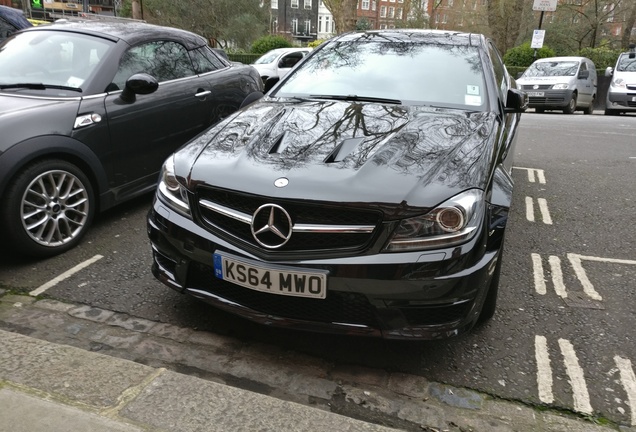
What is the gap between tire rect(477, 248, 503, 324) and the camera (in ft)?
8.88

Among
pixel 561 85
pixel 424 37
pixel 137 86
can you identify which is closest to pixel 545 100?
pixel 561 85

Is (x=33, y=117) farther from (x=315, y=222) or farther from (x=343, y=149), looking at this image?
(x=315, y=222)

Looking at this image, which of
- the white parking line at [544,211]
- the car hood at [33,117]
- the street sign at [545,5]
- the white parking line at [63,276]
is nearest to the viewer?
the white parking line at [63,276]

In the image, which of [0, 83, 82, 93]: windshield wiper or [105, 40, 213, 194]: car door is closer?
[0, 83, 82, 93]: windshield wiper

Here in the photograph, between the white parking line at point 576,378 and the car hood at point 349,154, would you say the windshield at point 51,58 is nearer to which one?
the car hood at point 349,154

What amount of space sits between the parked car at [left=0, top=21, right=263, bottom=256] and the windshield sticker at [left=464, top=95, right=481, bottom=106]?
244 cm

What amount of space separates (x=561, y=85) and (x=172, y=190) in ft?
50.3

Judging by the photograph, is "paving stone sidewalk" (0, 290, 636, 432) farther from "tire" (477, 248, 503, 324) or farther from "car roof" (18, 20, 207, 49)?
"car roof" (18, 20, 207, 49)

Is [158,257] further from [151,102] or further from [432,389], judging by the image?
[151,102]

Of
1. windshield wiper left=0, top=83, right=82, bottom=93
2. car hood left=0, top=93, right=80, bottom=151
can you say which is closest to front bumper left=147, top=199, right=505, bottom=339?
car hood left=0, top=93, right=80, bottom=151

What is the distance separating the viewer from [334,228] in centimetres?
234

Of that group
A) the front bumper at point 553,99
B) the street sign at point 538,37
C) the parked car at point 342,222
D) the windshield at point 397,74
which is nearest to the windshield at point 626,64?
the front bumper at point 553,99

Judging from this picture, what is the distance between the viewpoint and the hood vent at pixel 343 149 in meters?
2.60

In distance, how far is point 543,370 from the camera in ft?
8.52
